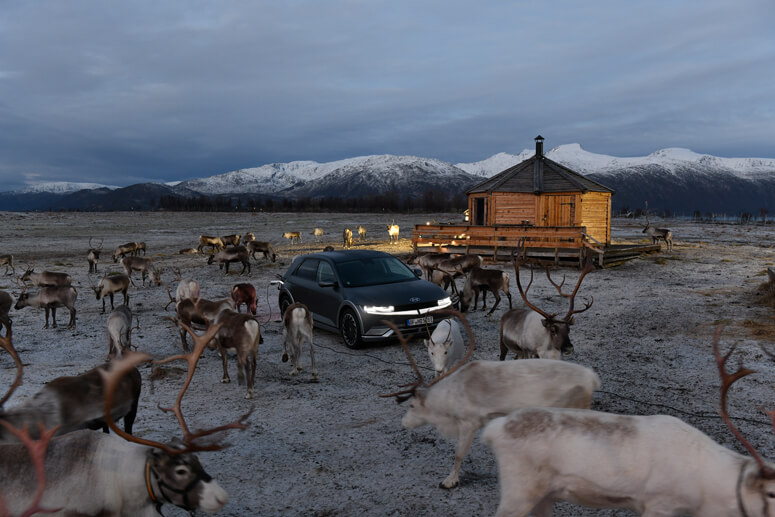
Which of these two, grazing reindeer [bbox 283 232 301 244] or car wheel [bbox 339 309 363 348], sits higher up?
grazing reindeer [bbox 283 232 301 244]

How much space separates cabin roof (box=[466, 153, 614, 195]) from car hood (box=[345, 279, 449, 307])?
2024 cm

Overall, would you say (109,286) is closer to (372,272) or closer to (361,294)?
(372,272)

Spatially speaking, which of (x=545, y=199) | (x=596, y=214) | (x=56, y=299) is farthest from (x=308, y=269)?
(x=596, y=214)

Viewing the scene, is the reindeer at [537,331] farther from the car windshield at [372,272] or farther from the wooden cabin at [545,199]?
the wooden cabin at [545,199]

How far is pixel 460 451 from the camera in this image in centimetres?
501

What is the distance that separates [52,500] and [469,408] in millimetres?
3605

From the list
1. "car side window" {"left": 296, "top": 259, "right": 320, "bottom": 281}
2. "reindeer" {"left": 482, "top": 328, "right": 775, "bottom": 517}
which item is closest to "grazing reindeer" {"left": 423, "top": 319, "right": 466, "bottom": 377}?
"reindeer" {"left": 482, "top": 328, "right": 775, "bottom": 517}

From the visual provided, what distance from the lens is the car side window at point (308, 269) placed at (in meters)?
11.4

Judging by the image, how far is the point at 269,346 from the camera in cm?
1061

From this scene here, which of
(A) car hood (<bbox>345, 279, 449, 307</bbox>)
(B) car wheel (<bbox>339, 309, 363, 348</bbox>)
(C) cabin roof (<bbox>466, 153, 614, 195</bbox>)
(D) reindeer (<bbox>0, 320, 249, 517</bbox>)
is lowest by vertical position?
(B) car wheel (<bbox>339, 309, 363, 348</bbox>)

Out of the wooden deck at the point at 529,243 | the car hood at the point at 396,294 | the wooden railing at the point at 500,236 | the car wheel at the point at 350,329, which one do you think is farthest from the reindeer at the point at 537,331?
the wooden railing at the point at 500,236

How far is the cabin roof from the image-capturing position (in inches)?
1109

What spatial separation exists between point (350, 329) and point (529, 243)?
1664 cm

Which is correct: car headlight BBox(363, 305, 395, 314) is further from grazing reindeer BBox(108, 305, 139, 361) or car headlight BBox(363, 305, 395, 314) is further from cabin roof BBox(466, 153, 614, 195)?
cabin roof BBox(466, 153, 614, 195)
